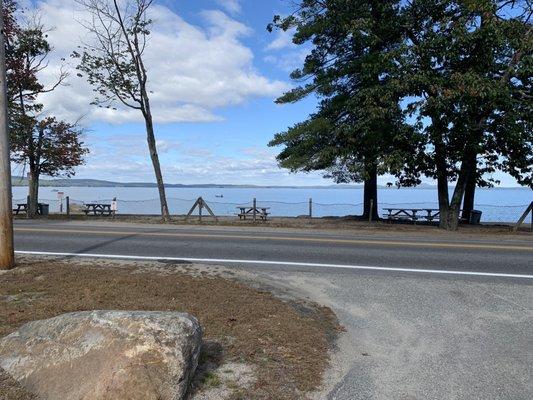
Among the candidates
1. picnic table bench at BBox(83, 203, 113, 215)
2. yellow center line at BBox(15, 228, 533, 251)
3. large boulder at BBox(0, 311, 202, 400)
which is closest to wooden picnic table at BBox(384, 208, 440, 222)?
yellow center line at BBox(15, 228, 533, 251)

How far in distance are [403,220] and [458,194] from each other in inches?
169

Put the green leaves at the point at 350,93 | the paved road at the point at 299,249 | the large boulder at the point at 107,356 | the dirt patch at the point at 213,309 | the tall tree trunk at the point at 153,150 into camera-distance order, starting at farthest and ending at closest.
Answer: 1. the tall tree trunk at the point at 153,150
2. the green leaves at the point at 350,93
3. the paved road at the point at 299,249
4. the dirt patch at the point at 213,309
5. the large boulder at the point at 107,356

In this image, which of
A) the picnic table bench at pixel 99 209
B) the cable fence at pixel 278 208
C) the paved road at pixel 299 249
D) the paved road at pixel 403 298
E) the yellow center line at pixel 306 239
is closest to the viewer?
the paved road at pixel 403 298

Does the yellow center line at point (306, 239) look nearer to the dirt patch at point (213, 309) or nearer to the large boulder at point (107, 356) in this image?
the dirt patch at point (213, 309)

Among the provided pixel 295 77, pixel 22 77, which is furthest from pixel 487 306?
pixel 22 77

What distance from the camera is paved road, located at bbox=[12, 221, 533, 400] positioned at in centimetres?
451

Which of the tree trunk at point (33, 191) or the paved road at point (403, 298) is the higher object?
the tree trunk at point (33, 191)

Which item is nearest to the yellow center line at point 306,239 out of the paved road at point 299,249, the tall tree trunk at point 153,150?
the paved road at point 299,249

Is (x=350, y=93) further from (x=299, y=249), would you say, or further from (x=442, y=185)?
(x=299, y=249)

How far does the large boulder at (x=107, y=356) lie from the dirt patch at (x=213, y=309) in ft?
0.86

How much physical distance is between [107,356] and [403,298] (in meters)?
4.89

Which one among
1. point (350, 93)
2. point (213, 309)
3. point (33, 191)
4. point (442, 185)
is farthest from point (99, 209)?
point (213, 309)

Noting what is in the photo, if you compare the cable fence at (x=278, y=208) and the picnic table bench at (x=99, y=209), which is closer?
the picnic table bench at (x=99, y=209)

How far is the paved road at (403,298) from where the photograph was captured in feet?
14.8
